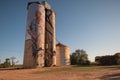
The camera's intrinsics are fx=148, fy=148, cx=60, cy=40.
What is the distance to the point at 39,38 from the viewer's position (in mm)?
39656

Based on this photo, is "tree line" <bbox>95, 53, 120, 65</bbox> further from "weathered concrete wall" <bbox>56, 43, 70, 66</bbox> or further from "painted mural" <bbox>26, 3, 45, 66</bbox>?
"painted mural" <bbox>26, 3, 45, 66</bbox>

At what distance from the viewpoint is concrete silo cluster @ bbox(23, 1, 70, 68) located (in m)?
38.9

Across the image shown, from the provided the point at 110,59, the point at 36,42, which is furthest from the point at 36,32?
the point at 110,59

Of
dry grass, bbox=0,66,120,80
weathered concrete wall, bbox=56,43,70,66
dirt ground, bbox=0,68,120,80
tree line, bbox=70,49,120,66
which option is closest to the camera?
dirt ground, bbox=0,68,120,80

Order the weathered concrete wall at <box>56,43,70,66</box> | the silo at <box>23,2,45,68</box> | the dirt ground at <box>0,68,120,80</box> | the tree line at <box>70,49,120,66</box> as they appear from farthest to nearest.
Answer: the weathered concrete wall at <box>56,43,70,66</box> → the tree line at <box>70,49,120,66</box> → the silo at <box>23,2,45,68</box> → the dirt ground at <box>0,68,120,80</box>

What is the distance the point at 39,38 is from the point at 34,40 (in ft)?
4.75

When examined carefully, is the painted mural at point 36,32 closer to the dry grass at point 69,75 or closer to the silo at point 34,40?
the silo at point 34,40

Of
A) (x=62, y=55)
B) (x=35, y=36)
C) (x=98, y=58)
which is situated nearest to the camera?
(x=35, y=36)

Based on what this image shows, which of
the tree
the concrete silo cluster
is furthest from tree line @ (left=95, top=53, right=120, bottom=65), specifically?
the concrete silo cluster

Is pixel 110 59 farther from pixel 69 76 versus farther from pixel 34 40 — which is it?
pixel 69 76

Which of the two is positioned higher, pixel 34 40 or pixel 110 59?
pixel 34 40

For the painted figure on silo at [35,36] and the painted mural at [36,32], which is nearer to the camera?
the painted figure on silo at [35,36]

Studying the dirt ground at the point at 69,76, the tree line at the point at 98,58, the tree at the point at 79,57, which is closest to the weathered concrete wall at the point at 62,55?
the tree line at the point at 98,58

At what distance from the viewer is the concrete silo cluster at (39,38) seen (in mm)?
38875
